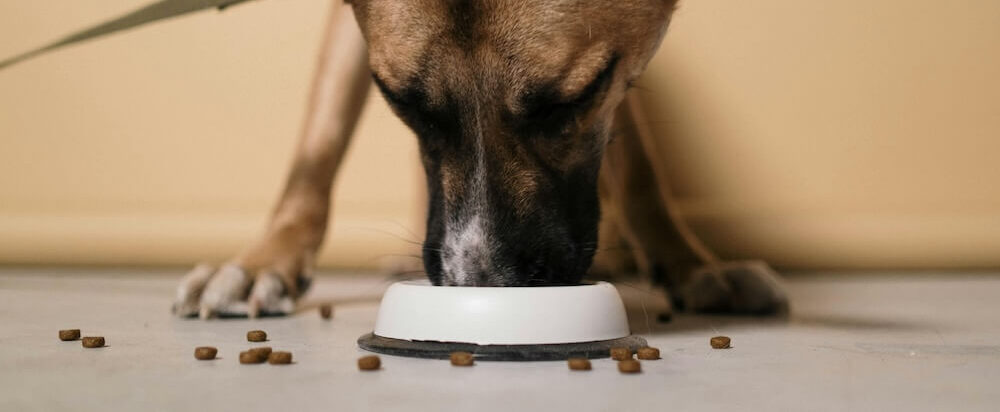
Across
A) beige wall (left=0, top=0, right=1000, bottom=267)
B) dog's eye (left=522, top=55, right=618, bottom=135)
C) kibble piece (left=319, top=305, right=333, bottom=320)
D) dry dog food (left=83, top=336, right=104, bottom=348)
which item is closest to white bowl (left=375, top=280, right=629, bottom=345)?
dog's eye (left=522, top=55, right=618, bottom=135)

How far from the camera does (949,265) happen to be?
411cm

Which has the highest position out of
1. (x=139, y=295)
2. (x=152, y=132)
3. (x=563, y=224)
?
(x=152, y=132)

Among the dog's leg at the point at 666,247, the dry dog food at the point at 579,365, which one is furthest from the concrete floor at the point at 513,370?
the dog's leg at the point at 666,247

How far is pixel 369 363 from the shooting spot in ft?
5.03

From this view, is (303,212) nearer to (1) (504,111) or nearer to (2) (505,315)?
(1) (504,111)

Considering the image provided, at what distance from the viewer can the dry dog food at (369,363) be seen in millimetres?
1533

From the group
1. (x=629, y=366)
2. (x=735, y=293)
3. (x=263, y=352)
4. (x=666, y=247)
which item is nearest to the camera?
(x=629, y=366)

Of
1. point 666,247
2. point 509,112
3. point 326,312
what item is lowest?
point 326,312

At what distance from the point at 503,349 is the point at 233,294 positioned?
961 mm

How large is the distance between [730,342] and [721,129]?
248 centimetres

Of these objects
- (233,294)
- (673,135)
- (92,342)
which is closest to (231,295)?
(233,294)

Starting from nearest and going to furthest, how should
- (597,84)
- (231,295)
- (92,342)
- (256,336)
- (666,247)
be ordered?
(92,342), (256,336), (597,84), (231,295), (666,247)

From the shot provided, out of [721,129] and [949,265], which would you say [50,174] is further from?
[949,265]

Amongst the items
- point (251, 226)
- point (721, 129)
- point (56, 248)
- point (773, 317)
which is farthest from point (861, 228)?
point (56, 248)
